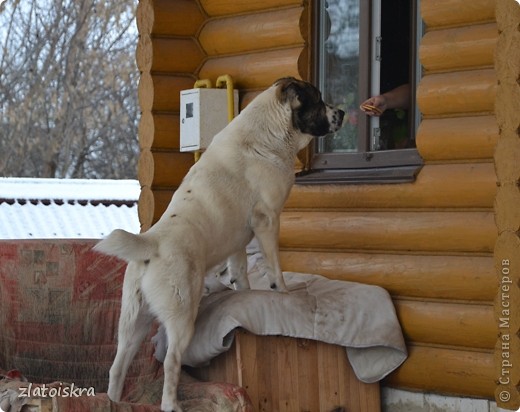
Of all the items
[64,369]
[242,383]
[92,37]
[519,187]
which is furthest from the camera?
[92,37]

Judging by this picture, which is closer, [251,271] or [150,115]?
[251,271]

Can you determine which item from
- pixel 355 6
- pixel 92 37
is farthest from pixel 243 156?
pixel 92 37

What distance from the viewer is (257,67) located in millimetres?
7520

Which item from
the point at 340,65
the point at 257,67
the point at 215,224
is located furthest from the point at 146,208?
the point at 215,224

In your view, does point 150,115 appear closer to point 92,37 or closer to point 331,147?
point 331,147

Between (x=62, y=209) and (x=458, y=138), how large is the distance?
7396 millimetres

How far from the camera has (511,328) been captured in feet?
19.0

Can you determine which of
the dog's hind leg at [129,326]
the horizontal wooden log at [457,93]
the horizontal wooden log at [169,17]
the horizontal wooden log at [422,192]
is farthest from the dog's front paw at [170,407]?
the horizontal wooden log at [169,17]

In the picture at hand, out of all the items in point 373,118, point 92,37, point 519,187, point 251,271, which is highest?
point 92,37

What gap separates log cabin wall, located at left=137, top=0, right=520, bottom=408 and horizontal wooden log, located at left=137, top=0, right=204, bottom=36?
28.7 inches

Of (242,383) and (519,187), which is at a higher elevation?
(519,187)

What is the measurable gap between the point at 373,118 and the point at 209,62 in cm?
152

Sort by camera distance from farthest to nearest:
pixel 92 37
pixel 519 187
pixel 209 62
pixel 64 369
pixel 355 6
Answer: pixel 92 37
pixel 209 62
pixel 355 6
pixel 64 369
pixel 519 187

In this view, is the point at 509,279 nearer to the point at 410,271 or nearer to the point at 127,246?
the point at 410,271
